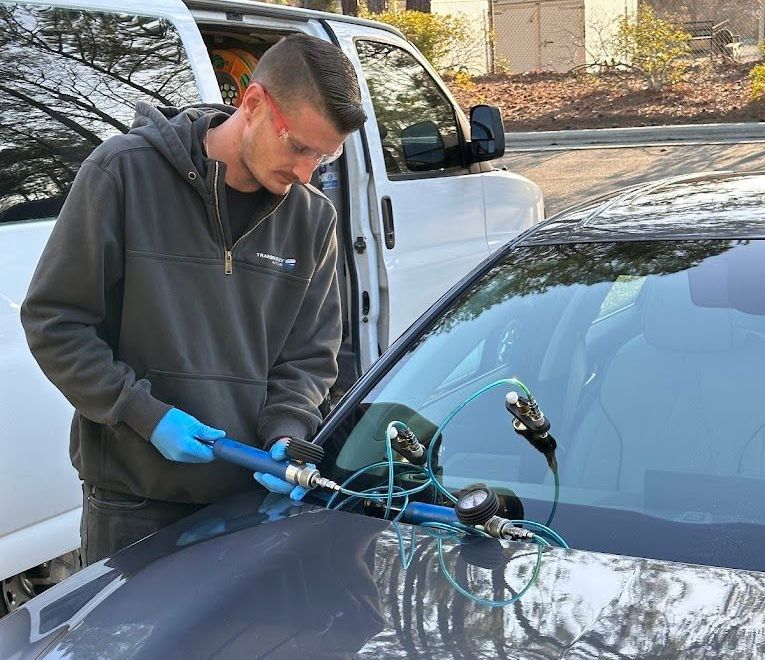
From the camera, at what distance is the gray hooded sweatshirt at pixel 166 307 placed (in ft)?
7.33

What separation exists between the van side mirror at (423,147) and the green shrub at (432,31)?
11.3 meters

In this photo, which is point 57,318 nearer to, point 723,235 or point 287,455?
point 287,455

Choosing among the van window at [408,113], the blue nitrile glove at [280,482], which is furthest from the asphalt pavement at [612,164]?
the blue nitrile glove at [280,482]

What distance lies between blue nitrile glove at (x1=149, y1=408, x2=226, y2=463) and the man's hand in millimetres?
128

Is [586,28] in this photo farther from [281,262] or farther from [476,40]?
[281,262]

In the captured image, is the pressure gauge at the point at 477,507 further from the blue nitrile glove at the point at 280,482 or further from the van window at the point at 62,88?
the van window at the point at 62,88

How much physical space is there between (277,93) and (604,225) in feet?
3.18

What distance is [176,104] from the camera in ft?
12.0

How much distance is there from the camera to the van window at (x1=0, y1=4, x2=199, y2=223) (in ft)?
10.1

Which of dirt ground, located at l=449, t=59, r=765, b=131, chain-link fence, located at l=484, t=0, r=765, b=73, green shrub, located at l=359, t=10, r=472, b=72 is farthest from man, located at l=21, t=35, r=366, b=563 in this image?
chain-link fence, located at l=484, t=0, r=765, b=73

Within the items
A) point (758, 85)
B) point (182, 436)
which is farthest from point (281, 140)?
point (758, 85)

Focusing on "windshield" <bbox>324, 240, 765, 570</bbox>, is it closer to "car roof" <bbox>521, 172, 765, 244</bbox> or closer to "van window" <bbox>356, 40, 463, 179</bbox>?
"car roof" <bbox>521, 172, 765, 244</bbox>

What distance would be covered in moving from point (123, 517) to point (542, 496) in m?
0.97

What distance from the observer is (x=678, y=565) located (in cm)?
184
